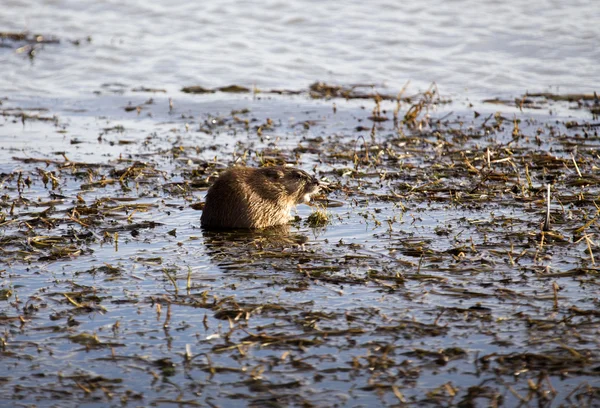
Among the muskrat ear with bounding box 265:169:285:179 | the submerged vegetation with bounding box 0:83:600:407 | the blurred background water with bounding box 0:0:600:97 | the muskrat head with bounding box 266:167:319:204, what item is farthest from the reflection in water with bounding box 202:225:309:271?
the blurred background water with bounding box 0:0:600:97

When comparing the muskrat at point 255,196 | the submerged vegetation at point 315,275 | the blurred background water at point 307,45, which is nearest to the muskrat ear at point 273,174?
the muskrat at point 255,196

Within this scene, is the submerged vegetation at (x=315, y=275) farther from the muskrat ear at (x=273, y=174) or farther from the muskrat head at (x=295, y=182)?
the muskrat ear at (x=273, y=174)

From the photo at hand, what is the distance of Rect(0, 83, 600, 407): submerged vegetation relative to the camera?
5.50 meters

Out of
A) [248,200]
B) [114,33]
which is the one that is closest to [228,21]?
[114,33]

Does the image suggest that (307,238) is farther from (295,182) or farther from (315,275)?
(315,275)

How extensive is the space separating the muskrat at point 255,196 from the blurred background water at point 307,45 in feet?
26.0

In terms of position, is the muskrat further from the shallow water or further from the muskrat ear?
the shallow water

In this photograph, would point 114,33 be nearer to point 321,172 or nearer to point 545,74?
point 545,74

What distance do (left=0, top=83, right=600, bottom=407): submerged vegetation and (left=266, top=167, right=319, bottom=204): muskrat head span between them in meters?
0.30

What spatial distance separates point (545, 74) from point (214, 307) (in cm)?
1319

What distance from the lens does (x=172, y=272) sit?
7.58 metres

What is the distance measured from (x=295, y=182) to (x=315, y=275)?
261 cm

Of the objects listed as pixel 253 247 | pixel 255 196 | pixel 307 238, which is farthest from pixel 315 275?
pixel 255 196

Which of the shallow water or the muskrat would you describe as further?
the muskrat
